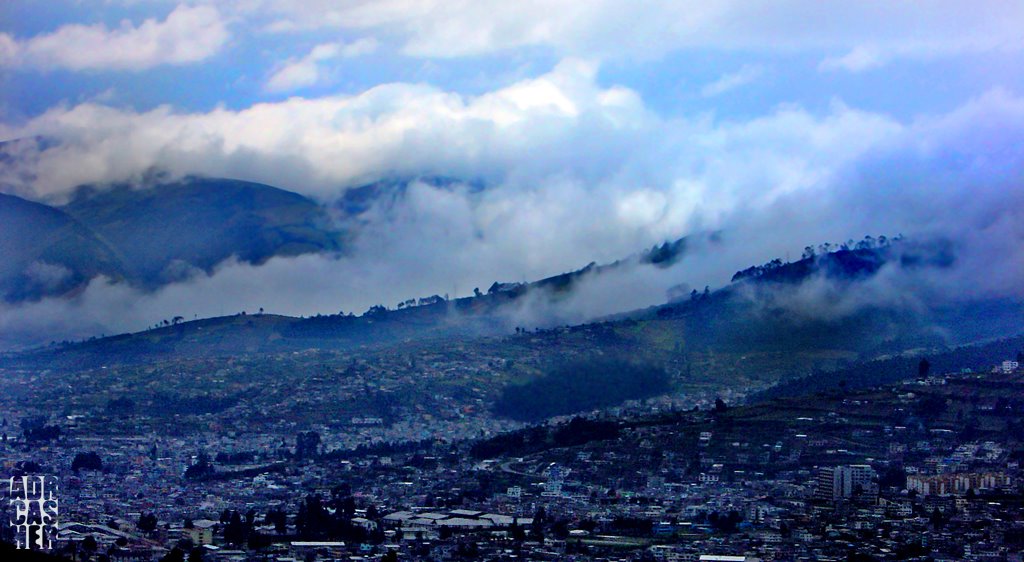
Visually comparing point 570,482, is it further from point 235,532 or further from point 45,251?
point 45,251

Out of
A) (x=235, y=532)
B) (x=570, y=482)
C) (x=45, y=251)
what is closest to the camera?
(x=235, y=532)

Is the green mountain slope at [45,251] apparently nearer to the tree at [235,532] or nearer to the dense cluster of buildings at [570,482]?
the dense cluster of buildings at [570,482]

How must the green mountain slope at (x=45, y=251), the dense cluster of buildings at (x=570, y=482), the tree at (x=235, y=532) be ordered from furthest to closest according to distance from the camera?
the green mountain slope at (x=45, y=251) → the tree at (x=235, y=532) → the dense cluster of buildings at (x=570, y=482)

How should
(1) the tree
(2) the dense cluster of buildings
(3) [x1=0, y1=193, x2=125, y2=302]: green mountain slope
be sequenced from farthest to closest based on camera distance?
(3) [x1=0, y1=193, x2=125, y2=302]: green mountain slope
(1) the tree
(2) the dense cluster of buildings

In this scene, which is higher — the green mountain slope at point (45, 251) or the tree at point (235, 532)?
the green mountain slope at point (45, 251)

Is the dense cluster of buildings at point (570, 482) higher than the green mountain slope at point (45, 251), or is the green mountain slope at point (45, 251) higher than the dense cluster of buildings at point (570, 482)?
the green mountain slope at point (45, 251)


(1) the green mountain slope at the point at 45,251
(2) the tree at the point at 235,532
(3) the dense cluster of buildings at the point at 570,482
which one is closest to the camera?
(3) the dense cluster of buildings at the point at 570,482

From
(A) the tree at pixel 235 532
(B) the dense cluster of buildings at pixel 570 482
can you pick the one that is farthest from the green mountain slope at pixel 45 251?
(A) the tree at pixel 235 532

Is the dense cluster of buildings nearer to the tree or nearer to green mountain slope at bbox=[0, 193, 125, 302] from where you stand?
the tree

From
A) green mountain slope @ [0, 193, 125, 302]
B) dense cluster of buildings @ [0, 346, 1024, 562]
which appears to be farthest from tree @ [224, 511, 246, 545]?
green mountain slope @ [0, 193, 125, 302]

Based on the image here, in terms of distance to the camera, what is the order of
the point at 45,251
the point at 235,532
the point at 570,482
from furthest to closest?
the point at 45,251 → the point at 570,482 → the point at 235,532

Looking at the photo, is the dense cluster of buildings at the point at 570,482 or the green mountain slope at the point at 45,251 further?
the green mountain slope at the point at 45,251

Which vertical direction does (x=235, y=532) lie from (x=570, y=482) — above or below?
below

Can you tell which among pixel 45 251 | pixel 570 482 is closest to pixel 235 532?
pixel 570 482
